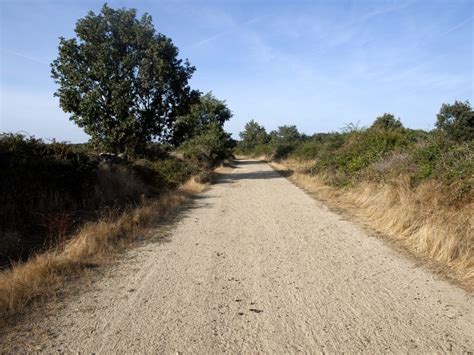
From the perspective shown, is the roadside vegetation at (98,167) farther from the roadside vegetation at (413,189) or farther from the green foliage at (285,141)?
the green foliage at (285,141)

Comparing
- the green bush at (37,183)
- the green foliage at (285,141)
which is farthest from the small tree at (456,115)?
the green bush at (37,183)

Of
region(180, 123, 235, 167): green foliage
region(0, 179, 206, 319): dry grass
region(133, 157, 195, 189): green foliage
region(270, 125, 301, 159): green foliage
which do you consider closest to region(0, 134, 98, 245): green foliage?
region(0, 179, 206, 319): dry grass

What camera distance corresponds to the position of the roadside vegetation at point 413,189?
243 inches

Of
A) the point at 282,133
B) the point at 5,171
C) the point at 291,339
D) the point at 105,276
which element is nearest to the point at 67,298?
the point at 105,276

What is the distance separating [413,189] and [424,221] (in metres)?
2.00

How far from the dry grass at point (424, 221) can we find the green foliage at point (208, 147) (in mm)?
18587

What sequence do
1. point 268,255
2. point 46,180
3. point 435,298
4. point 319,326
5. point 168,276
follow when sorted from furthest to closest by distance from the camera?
point 46,180, point 268,255, point 168,276, point 435,298, point 319,326

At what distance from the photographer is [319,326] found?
3865mm

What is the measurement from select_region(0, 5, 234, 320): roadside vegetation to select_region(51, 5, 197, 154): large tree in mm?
50

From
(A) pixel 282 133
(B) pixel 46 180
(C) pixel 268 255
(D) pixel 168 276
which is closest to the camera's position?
→ (D) pixel 168 276

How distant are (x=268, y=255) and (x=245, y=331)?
2805mm

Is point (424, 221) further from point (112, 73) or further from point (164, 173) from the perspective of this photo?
point (112, 73)

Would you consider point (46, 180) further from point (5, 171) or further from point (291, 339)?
point (291, 339)

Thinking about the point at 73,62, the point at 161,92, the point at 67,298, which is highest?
the point at 73,62
